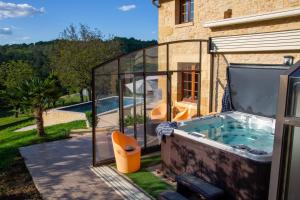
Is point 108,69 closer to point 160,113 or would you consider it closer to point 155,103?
point 155,103

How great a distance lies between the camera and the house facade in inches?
367

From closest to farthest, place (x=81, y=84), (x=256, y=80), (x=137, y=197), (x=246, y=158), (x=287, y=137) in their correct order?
(x=287, y=137) → (x=246, y=158) → (x=137, y=197) → (x=256, y=80) → (x=81, y=84)

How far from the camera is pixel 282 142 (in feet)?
14.8

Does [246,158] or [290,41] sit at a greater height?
[290,41]

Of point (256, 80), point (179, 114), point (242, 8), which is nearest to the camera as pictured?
point (256, 80)

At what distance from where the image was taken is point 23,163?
10.4 meters

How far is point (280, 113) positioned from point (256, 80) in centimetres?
600

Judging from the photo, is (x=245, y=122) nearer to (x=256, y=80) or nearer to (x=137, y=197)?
(x=256, y=80)

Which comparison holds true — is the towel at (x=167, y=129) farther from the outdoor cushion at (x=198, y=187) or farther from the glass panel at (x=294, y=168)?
the glass panel at (x=294, y=168)

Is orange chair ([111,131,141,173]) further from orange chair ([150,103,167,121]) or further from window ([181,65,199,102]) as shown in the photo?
window ([181,65,199,102])

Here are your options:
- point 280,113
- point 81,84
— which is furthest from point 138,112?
point 81,84

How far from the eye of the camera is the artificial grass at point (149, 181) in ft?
26.4

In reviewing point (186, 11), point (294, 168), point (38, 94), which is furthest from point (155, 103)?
point (294, 168)

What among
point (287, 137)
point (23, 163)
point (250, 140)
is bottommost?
point (23, 163)
